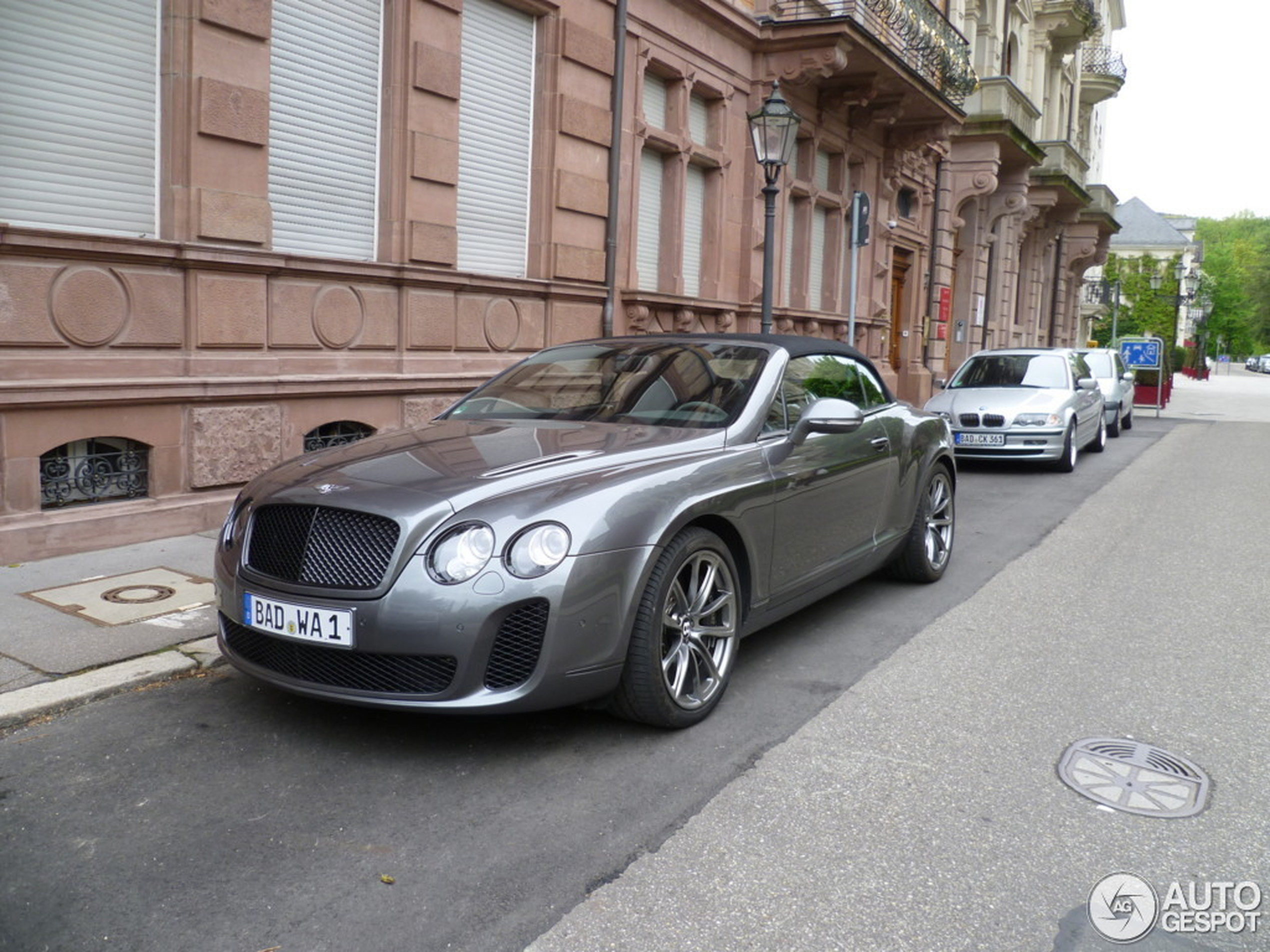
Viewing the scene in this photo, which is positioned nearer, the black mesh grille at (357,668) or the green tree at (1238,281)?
the black mesh grille at (357,668)

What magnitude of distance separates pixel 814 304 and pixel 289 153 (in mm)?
11854

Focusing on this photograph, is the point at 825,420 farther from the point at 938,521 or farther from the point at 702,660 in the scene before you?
the point at 938,521

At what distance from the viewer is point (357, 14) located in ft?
31.7

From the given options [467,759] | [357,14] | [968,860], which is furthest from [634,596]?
[357,14]

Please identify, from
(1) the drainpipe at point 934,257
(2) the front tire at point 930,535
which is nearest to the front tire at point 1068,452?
Answer: (2) the front tire at point 930,535

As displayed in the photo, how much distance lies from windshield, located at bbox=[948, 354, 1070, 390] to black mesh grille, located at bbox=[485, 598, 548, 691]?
12.0 meters

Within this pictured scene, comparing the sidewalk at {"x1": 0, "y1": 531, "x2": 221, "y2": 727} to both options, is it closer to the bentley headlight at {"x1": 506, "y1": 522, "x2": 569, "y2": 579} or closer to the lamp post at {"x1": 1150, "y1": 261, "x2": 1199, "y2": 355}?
the bentley headlight at {"x1": 506, "y1": 522, "x2": 569, "y2": 579}

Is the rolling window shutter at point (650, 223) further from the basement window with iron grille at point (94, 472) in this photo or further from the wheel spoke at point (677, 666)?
the wheel spoke at point (677, 666)

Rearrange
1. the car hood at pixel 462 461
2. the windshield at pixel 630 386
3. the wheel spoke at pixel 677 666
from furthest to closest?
the windshield at pixel 630 386 → the wheel spoke at pixel 677 666 → the car hood at pixel 462 461

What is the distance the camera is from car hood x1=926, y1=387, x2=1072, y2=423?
13.8 m

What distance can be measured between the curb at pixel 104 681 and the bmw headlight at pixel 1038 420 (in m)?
10.6

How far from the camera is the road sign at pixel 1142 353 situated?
90.4 feet

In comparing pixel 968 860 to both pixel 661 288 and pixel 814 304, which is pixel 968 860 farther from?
pixel 814 304

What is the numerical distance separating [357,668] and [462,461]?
895 millimetres
